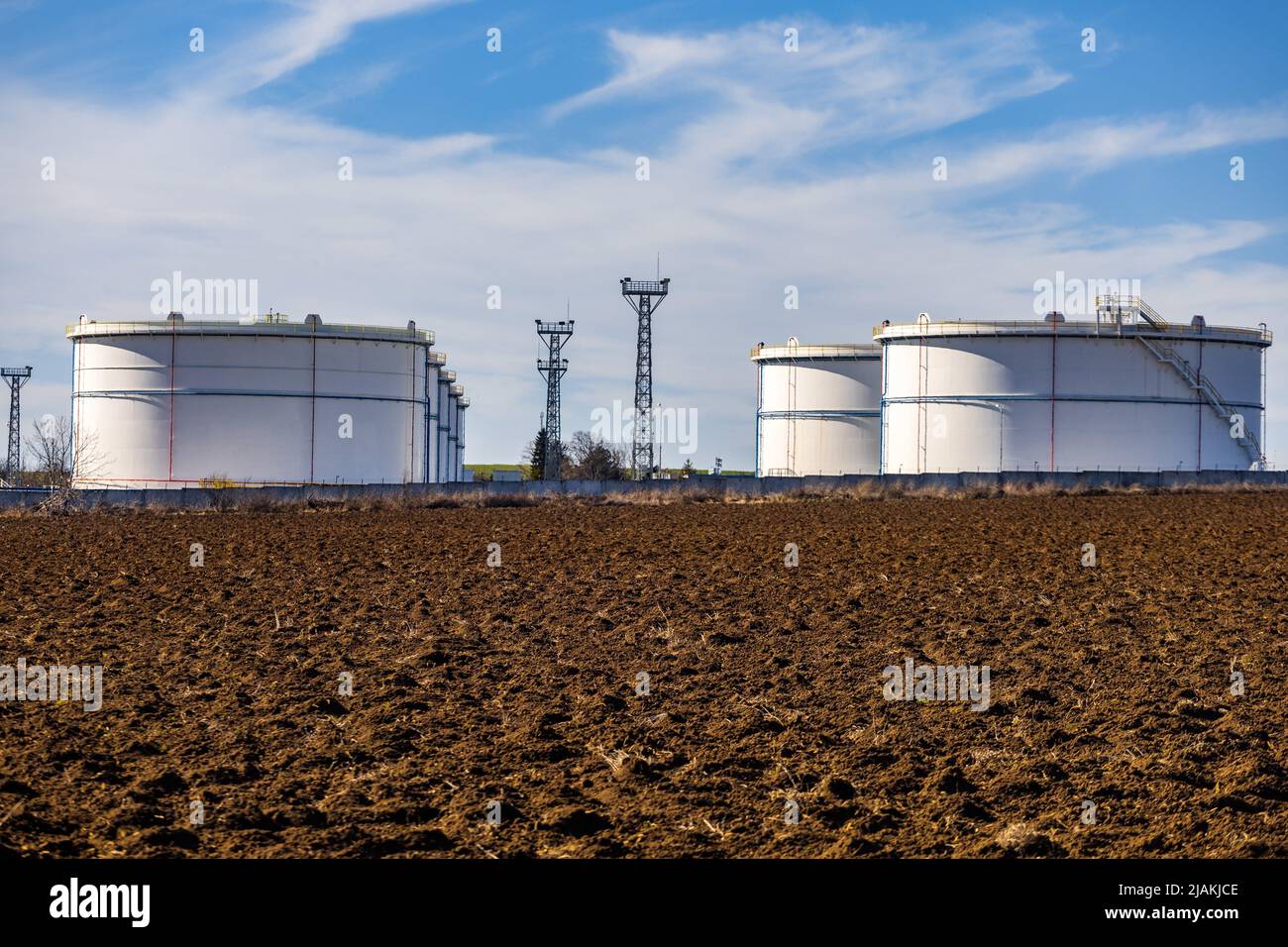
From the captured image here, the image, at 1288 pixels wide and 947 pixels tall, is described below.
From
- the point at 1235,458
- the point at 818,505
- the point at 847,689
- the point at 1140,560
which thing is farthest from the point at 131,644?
the point at 1235,458

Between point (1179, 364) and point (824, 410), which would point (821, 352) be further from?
point (1179, 364)

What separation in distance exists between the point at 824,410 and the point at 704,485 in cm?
1820

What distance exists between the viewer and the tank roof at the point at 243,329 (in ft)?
157

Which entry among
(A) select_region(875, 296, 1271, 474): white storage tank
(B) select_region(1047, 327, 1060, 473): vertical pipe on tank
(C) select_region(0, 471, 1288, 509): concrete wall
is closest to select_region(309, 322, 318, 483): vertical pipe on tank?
(C) select_region(0, 471, 1288, 509): concrete wall

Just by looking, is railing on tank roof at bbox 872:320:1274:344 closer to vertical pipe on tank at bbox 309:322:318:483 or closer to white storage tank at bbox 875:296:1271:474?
white storage tank at bbox 875:296:1271:474

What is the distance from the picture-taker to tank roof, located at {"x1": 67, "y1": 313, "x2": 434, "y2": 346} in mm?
47812

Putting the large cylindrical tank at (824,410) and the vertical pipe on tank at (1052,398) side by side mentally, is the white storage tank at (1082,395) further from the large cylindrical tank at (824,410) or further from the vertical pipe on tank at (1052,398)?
the large cylindrical tank at (824,410)

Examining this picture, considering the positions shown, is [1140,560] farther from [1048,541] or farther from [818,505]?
[818,505]

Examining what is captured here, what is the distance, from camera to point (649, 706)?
39.3 feet

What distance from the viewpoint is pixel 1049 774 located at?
977 cm

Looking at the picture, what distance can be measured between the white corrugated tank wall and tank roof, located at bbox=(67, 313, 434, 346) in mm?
18294

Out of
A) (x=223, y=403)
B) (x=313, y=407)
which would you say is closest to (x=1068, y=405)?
(x=313, y=407)

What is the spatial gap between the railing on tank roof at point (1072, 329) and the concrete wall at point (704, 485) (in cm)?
756

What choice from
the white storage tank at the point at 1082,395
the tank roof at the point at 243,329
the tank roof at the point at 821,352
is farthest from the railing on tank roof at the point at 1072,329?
the tank roof at the point at 243,329
